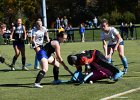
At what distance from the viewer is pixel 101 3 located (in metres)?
72.4

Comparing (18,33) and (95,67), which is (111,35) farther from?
(18,33)

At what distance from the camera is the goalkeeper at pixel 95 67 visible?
45.6 feet

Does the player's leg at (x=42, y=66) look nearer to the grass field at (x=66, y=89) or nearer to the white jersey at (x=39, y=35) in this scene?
the grass field at (x=66, y=89)

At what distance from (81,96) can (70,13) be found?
62.5 m

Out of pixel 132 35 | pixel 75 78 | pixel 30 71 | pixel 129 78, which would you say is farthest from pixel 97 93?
pixel 132 35

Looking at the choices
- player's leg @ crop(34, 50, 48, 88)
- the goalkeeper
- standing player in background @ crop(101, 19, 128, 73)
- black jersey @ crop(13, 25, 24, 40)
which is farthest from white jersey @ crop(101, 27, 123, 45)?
black jersey @ crop(13, 25, 24, 40)

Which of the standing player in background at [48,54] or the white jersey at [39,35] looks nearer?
the standing player in background at [48,54]

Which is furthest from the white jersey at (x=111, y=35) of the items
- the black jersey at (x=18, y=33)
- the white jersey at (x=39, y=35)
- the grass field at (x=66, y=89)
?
the black jersey at (x=18, y=33)

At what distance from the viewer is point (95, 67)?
14086mm

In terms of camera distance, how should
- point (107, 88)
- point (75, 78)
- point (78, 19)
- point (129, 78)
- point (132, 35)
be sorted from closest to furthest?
point (107, 88) < point (75, 78) < point (129, 78) < point (132, 35) < point (78, 19)

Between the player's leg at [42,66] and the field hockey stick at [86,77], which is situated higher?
the player's leg at [42,66]

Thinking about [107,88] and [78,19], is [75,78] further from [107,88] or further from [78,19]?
[78,19]

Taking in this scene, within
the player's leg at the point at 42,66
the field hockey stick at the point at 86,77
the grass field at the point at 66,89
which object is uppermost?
the player's leg at the point at 42,66

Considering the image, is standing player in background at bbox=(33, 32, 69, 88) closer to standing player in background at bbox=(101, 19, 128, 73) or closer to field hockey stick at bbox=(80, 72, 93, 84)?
field hockey stick at bbox=(80, 72, 93, 84)
